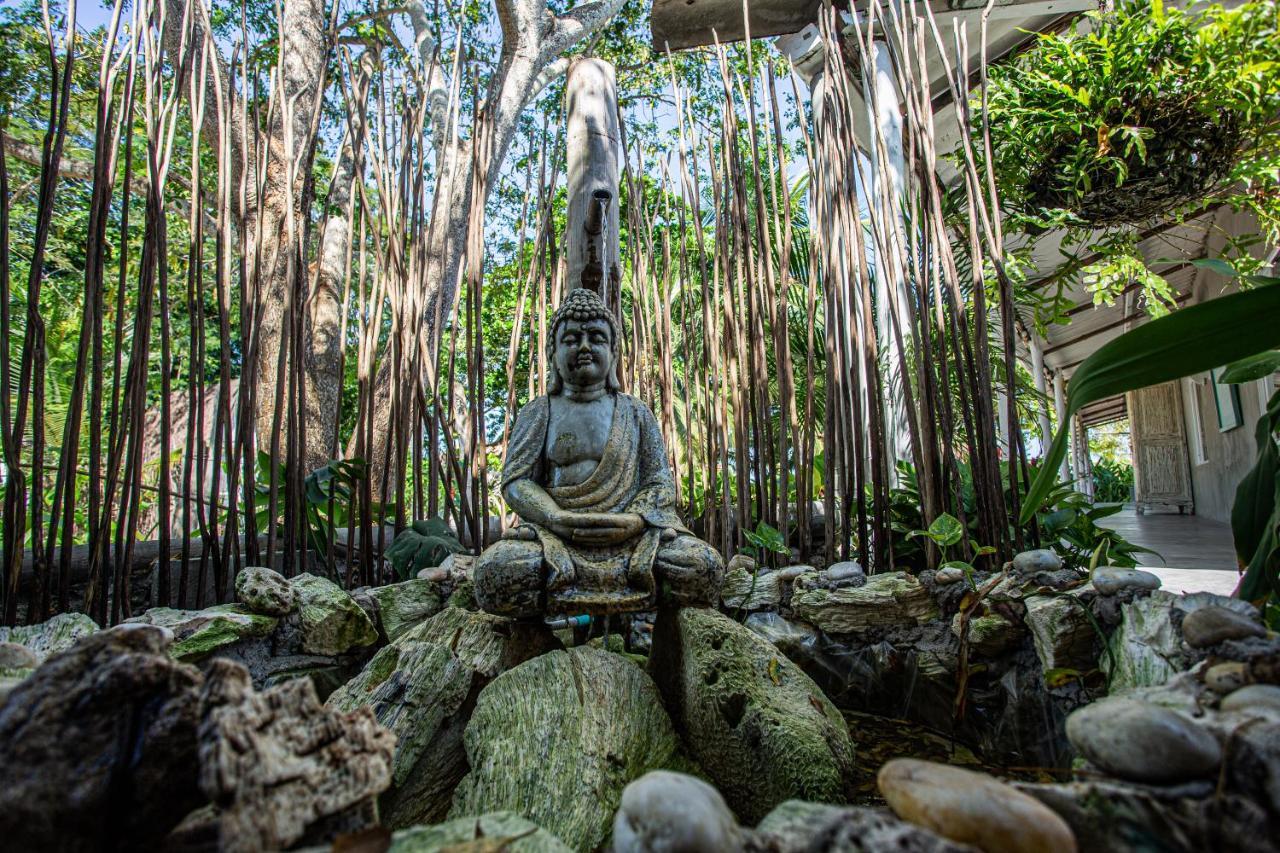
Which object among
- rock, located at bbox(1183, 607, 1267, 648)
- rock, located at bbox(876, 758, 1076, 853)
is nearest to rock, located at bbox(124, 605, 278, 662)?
rock, located at bbox(876, 758, 1076, 853)

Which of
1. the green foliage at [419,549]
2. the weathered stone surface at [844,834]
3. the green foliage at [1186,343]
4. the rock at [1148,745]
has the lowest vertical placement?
the weathered stone surface at [844,834]

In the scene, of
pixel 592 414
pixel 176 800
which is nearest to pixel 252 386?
pixel 592 414

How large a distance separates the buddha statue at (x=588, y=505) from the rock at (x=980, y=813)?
2.59 feet

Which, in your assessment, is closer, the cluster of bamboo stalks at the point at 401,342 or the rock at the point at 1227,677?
the rock at the point at 1227,677

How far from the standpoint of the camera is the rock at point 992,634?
137cm

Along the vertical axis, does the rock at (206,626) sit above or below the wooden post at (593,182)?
below

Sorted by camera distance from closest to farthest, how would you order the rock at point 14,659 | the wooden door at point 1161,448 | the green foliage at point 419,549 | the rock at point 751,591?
A: 1. the rock at point 14,659
2. the rock at point 751,591
3. the green foliage at point 419,549
4. the wooden door at point 1161,448

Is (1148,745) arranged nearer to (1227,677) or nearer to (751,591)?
(1227,677)

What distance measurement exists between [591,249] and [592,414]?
74cm

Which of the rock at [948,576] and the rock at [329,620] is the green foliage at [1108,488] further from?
the rock at [329,620]

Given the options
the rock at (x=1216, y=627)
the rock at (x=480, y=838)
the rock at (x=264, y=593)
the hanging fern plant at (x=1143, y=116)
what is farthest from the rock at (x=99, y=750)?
the hanging fern plant at (x=1143, y=116)

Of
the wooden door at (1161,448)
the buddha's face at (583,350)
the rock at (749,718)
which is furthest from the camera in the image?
the wooden door at (1161,448)

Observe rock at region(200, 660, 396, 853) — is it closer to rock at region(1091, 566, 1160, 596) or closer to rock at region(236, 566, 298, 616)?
rock at region(236, 566, 298, 616)

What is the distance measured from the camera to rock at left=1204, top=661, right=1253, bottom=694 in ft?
2.34
